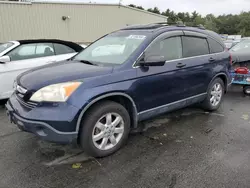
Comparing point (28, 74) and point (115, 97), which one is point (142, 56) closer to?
point (115, 97)

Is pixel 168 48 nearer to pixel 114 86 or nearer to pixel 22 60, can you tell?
pixel 114 86

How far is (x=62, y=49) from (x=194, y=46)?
3.52 meters

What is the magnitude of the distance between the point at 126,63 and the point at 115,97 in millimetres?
508

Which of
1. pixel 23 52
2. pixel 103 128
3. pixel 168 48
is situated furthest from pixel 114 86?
pixel 23 52

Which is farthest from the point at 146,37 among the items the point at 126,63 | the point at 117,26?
the point at 117,26

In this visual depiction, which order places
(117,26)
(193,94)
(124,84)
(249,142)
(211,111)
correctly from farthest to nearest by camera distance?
(117,26)
(211,111)
(193,94)
(249,142)
(124,84)

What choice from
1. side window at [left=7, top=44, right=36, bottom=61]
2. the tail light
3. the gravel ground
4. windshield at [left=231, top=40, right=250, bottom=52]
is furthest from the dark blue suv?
windshield at [left=231, top=40, right=250, bottom=52]

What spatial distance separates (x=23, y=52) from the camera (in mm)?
5422

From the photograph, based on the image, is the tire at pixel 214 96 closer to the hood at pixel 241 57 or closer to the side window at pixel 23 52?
the hood at pixel 241 57

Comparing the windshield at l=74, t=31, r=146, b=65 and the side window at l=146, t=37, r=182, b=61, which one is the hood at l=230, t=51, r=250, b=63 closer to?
the side window at l=146, t=37, r=182, b=61

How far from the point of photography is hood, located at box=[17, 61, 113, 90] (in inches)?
114

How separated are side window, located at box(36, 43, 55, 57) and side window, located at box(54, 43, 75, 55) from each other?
126 millimetres

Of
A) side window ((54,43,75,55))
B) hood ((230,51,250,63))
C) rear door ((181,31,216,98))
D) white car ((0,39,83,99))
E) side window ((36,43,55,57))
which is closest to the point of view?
rear door ((181,31,216,98))

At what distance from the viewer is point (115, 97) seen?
128 inches
